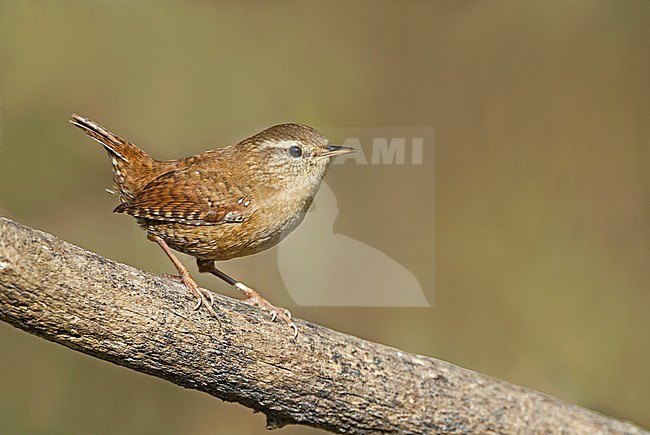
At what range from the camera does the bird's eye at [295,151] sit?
1.62 m

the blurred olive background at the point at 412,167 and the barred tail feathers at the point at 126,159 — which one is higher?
the blurred olive background at the point at 412,167

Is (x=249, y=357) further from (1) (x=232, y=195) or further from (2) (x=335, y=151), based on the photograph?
(2) (x=335, y=151)

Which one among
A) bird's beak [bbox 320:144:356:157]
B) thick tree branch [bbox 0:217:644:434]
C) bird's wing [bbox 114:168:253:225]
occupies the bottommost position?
thick tree branch [bbox 0:217:644:434]

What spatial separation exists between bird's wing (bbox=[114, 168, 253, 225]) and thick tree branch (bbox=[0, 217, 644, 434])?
16cm

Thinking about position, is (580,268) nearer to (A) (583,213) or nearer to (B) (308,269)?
(A) (583,213)

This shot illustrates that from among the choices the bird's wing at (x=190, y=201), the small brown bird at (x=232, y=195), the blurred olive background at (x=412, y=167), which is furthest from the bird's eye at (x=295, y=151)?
the blurred olive background at (x=412, y=167)

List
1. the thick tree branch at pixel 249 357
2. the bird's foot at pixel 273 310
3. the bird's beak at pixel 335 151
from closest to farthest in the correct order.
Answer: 1. the thick tree branch at pixel 249 357
2. the bird's beak at pixel 335 151
3. the bird's foot at pixel 273 310

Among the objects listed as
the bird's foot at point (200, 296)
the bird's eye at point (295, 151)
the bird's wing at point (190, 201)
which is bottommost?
the bird's foot at point (200, 296)

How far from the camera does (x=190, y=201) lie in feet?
5.37

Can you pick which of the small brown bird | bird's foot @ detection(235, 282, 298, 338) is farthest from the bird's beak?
bird's foot @ detection(235, 282, 298, 338)

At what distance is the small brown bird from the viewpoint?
1.61 m

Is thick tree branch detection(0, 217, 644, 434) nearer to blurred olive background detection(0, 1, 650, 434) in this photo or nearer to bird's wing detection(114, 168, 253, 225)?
bird's wing detection(114, 168, 253, 225)

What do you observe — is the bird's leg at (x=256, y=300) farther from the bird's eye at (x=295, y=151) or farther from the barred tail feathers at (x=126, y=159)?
the bird's eye at (x=295, y=151)

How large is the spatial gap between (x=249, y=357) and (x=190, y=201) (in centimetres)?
37
